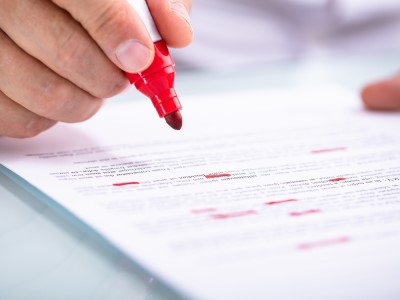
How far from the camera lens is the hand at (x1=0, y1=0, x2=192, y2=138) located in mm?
333

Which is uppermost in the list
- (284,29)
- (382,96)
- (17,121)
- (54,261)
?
(284,29)

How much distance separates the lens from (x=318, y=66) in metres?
0.76

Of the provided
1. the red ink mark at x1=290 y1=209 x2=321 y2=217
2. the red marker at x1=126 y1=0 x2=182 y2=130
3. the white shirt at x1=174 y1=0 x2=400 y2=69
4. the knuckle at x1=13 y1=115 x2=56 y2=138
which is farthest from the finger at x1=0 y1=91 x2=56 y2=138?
the white shirt at x1=174 y1=0 x2=400 y2=69

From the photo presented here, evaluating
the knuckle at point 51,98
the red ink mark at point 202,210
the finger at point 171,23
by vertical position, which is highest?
the finger at point 171,23

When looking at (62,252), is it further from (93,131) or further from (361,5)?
(361,5)

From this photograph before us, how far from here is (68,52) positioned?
14.0 inches

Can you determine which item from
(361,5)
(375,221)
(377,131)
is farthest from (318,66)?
(375,221)

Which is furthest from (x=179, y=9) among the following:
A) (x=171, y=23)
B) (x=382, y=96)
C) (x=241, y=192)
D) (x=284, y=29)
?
(x=284, y=29)

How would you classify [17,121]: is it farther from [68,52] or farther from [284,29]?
[284,29]

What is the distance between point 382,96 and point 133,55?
0.32m

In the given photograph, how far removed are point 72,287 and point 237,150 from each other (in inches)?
7.9

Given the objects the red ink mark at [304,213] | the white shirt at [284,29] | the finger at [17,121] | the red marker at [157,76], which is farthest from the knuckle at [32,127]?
the white shirt at [284,29]

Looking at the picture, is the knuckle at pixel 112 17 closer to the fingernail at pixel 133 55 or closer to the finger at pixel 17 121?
the fingernail at pixel 133 55

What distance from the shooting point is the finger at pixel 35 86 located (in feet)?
1.26
